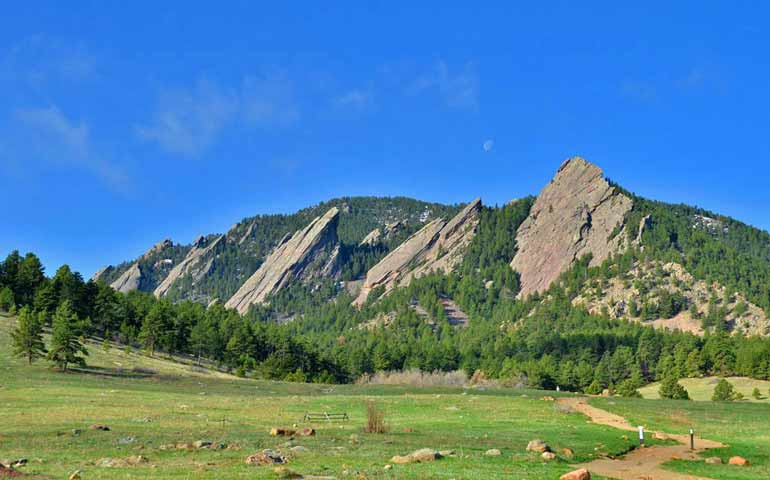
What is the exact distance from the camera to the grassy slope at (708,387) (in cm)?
12444

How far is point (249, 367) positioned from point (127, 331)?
25.4 metres

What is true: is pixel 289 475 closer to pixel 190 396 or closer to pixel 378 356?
pixel 190 396

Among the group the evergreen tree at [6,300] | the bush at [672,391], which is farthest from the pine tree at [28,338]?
the bush at [672,391]

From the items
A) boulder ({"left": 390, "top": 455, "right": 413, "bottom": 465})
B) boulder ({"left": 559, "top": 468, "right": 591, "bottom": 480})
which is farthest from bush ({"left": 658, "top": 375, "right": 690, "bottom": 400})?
boulder ({"left": 559, "top": 468, "right": 591, "bottom": 480})

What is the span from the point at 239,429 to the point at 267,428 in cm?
239

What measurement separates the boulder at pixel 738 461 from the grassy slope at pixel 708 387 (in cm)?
9197

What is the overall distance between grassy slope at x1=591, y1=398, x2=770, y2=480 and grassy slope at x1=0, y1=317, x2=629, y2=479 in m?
5.86

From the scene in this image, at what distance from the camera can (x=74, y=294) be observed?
135250mm

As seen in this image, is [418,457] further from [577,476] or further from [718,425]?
[718,425]

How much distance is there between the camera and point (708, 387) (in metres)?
135

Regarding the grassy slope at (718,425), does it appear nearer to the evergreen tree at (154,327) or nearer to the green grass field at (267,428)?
the green grass field at (267,428)

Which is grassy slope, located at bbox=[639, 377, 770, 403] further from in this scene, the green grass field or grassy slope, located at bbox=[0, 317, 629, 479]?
grassy slope, located at bbox=[0, 317, 629, 479]

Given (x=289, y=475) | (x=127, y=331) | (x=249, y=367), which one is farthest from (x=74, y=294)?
(x=289, y=475)

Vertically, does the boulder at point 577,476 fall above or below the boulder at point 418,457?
above
